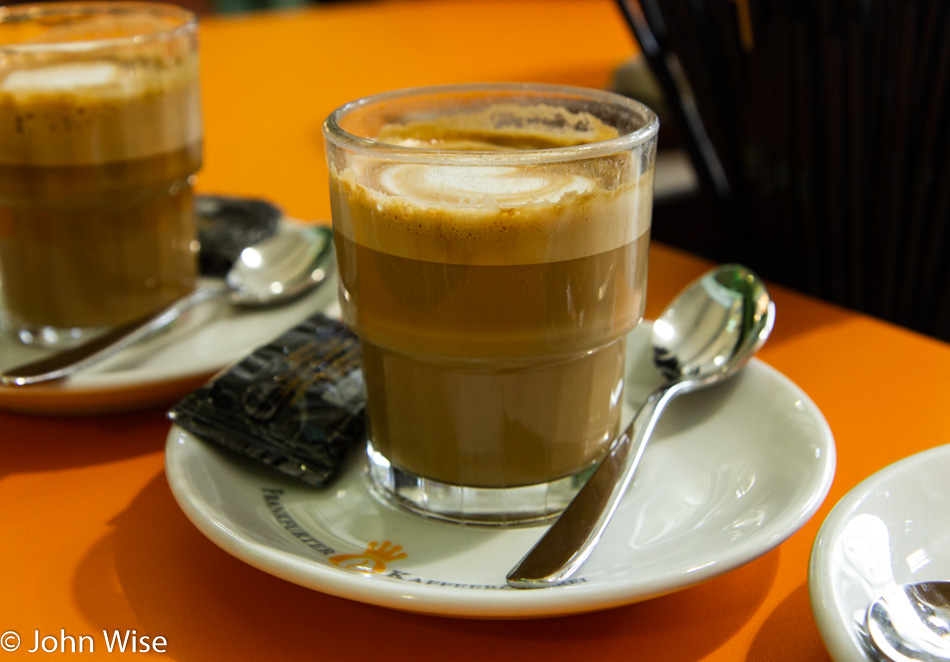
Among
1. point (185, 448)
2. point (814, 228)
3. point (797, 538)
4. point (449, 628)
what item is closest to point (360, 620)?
point (449, 628)

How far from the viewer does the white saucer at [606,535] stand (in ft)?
1.59

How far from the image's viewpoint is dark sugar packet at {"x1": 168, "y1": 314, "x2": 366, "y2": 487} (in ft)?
2.22

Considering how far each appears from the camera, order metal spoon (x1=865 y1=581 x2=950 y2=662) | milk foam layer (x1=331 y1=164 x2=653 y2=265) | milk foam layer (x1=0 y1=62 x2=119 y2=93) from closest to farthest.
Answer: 1. metal spoon (x1=865 y1=581 x2=950 y2=662)
2. milk foam layer (x1=331 y1=164 x2=653 y2=265)
3. milk foam layer (x1=0 y1=62 x2=119 y2=93)

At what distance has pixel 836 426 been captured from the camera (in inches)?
30.6

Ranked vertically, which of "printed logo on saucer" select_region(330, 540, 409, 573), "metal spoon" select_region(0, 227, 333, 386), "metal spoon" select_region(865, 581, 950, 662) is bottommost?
"printed logo on saucer" select_region(330, 540, 409, 573)

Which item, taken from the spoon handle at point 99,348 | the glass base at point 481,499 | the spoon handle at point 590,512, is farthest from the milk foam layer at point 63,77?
the spoon handle at point 590,512

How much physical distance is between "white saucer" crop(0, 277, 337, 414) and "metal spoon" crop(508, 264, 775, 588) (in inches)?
14.1

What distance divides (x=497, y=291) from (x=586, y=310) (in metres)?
0.07

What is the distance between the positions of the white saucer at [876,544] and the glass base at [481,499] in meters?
0.21

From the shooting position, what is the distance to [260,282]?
3.26 ft

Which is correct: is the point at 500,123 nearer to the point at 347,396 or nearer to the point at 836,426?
the point at 347,396

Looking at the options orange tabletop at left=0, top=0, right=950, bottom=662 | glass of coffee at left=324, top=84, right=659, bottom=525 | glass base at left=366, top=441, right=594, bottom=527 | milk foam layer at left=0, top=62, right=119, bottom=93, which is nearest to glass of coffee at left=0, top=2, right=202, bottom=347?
milk foam layer at left=0, top=62, right=119, bottom=93

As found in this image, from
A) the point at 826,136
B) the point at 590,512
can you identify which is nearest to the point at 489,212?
the point at 590,512

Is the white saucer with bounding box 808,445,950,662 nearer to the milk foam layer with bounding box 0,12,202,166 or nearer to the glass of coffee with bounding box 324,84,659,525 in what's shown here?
the glass of coffee with bounding box 324,84,659,525
